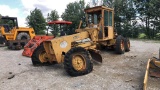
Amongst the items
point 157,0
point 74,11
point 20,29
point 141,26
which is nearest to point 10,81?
point 20,29

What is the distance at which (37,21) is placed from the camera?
28.1m

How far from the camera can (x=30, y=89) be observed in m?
4.75

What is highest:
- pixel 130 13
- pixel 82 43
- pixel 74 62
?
pixel 130 13

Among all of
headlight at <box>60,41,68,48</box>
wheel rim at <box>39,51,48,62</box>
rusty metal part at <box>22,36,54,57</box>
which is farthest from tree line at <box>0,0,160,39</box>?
Answer: headlight at <box>60,41,68,48</box>

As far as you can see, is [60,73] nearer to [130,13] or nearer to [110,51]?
[110,51]

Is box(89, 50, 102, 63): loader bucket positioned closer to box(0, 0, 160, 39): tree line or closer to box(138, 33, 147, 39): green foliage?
box(0, 0, 160, 39): tree line

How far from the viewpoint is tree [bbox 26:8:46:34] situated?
2773 centimetres

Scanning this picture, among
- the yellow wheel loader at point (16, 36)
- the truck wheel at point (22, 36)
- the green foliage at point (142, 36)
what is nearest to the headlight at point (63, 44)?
the yellow wheel loader at point (16, 36)

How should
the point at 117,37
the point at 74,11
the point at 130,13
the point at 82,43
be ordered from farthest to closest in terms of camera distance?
the point at 74,11
the point at 130,13
the point at 117,37
the point at 82,43

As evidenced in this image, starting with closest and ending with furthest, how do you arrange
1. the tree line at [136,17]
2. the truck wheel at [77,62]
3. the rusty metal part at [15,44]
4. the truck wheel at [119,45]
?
the truck wheel at [77,62]
the truck wheel at [119,45]
the rusty metal part at [15,44]
the tree line at [136,17]

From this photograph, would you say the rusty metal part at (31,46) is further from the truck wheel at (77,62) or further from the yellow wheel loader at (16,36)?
the truck wheel at (77,62)

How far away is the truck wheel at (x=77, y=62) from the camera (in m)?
5.64

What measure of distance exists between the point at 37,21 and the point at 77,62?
23.4 m

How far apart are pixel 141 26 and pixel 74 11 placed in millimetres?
11661
